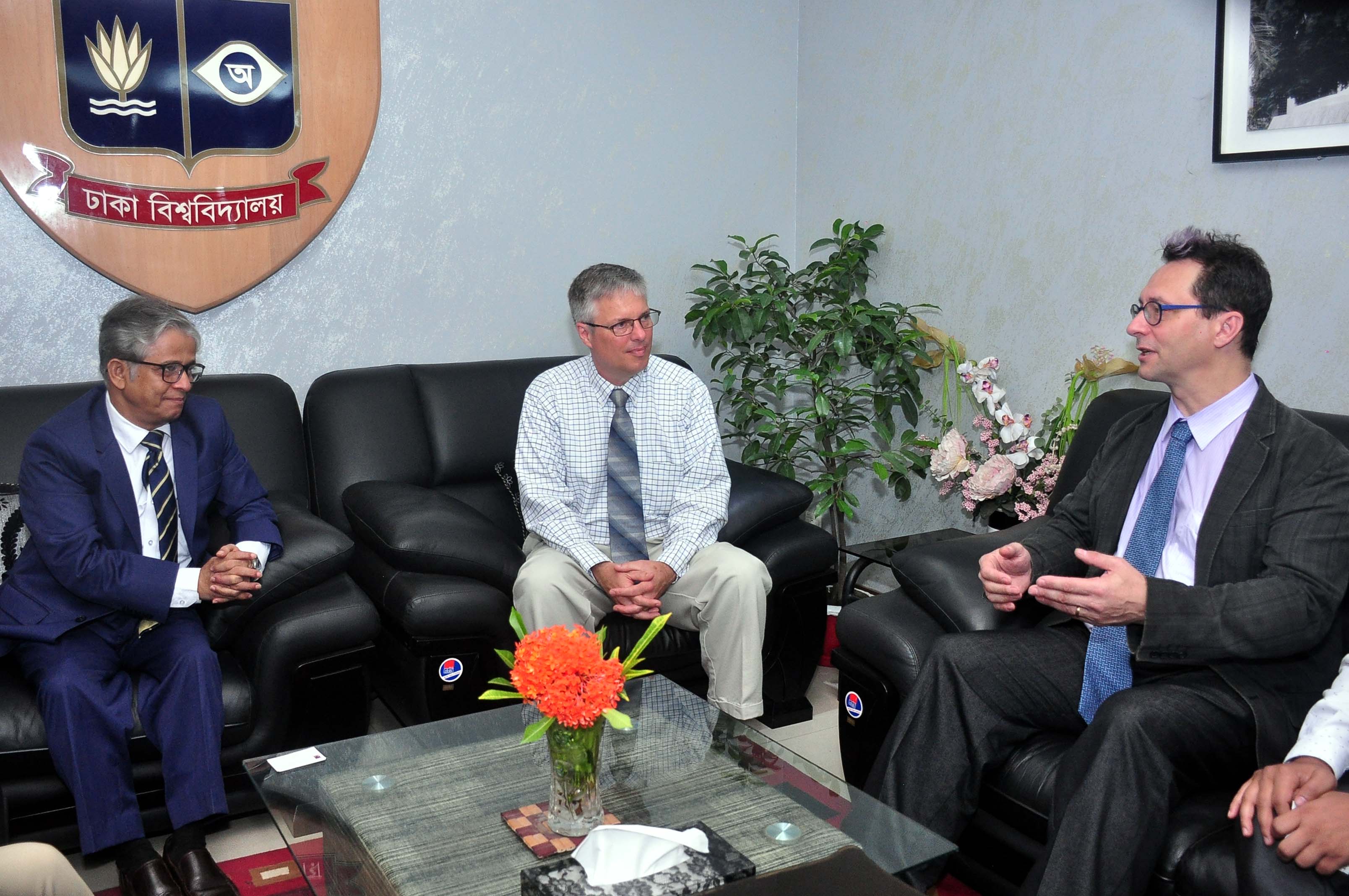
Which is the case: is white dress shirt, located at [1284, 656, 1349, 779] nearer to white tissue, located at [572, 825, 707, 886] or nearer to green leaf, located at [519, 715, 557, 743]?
white tissue, located at [572, 825, 707, 886]

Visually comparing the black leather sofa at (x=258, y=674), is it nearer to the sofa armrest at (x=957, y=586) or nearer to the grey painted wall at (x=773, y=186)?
the grey painted wall at (x=773, y=186)

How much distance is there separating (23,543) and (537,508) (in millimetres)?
1170

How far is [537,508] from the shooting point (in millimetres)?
2895

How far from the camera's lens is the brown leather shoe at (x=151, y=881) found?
6.82ft

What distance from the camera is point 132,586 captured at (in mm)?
2326

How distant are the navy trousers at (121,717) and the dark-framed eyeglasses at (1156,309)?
1.97 metres

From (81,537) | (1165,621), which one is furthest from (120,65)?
(1165,621)

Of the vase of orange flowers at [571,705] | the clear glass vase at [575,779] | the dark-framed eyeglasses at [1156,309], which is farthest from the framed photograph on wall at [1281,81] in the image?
the clear glass vase at [575,779]

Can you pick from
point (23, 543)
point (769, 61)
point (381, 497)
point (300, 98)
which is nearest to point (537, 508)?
point (381, 497)

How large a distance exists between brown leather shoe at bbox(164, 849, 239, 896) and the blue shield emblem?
6.20 feet

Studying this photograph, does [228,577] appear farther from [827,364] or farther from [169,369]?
[827,364]

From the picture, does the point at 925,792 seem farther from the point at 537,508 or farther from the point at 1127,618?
the point at 537,508

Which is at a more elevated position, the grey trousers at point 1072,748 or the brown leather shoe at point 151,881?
the grey trousers at point 1072,748

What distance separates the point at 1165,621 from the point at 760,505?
Answer: 51.2 inches
